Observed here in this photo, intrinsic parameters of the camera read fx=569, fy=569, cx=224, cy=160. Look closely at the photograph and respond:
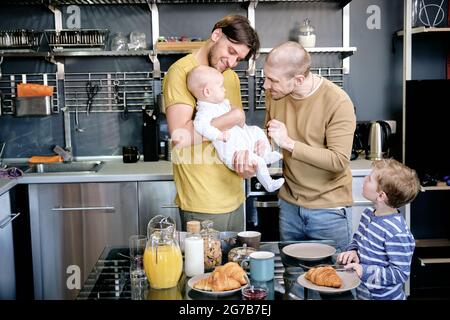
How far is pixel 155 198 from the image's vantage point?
2.66 meters

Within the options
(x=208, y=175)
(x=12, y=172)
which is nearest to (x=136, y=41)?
(x=12, y=172)

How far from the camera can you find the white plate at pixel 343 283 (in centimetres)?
118

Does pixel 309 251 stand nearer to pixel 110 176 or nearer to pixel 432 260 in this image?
pixel 110 176

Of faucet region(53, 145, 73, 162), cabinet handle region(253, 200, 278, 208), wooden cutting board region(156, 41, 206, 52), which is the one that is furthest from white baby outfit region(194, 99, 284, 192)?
faucet region(53, 145, 73, 162)

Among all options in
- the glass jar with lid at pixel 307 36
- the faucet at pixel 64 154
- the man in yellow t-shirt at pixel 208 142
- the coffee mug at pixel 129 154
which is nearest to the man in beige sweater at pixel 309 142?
the man in yellow t-shirt at pixel 208 142

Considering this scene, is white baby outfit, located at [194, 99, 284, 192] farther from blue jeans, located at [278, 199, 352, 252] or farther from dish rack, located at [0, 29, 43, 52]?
dish rack, located at [0, 29, 43, 52]

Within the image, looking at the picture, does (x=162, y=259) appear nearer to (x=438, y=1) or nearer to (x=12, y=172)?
(x=12, y=172)

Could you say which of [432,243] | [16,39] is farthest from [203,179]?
[432,243]

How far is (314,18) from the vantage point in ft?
10.1

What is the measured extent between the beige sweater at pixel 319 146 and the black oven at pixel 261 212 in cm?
75

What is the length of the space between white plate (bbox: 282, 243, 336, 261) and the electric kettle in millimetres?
1513

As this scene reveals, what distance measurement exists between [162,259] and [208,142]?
0.68 m

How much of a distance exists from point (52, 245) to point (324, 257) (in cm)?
165
